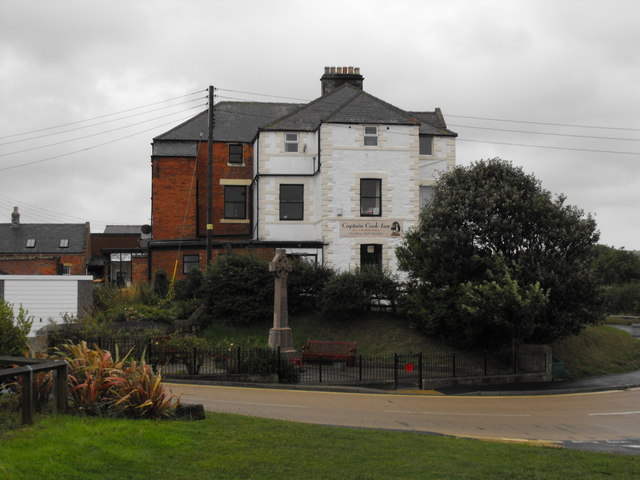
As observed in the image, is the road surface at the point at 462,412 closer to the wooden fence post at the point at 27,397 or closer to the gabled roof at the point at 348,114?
the wooden fence post at the point at 27,397

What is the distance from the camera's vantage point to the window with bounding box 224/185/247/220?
40.2 m

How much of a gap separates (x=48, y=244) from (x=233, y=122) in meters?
23.9

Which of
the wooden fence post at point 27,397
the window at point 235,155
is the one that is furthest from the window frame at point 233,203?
the wooden fence post at point 27,397

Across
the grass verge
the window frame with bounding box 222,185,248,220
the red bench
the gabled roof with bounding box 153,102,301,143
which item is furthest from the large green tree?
the gabled roof with bounding box 153,102,301,143

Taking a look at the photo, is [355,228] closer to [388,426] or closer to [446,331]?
[446,331]

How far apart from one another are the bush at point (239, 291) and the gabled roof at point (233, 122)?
40.7ft

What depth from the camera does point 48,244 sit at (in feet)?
187

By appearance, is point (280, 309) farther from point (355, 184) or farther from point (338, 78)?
point (338, 78)

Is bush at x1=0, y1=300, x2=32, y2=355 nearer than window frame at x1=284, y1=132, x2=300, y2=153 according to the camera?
Yes

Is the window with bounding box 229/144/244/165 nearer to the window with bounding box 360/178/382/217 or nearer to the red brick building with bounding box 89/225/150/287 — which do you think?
the red brick building with bounding box 89/225/150/287

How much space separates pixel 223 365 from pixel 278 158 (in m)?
16.7

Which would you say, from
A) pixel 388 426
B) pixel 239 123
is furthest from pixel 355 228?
pixel 388 426

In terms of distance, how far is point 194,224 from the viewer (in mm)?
39312

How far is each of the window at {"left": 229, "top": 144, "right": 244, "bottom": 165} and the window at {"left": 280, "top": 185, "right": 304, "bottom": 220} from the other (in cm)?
524
